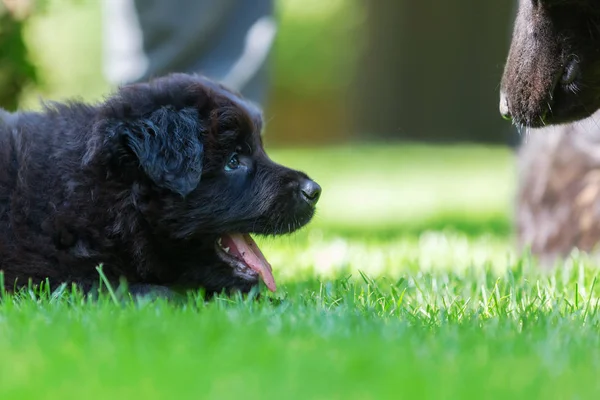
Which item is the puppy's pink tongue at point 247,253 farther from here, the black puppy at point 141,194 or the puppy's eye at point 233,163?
the puppy's eye at point 233,163

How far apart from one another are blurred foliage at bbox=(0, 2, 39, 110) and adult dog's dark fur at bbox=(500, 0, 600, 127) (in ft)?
11.8

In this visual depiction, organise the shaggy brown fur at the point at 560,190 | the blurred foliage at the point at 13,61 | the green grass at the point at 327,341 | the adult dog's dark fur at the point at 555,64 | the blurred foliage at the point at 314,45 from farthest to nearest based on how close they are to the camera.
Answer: the blurred foliage at the point at 314,45 → the blurred foliage at the point at 13,61 → the shaggy brown fur at the point at 560,190 → the adult dog's dark fur at the point at 555,64 → the green grass at the point at 327,341

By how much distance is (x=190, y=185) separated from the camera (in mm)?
3111

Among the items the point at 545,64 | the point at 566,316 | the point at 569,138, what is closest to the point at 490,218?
the point at 569,138

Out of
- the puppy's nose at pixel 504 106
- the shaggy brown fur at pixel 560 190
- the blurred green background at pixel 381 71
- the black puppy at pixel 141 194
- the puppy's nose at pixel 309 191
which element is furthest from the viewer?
the blurred green background at pixel 381 71

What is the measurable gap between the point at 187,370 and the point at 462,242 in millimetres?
3863

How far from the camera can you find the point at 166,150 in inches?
122

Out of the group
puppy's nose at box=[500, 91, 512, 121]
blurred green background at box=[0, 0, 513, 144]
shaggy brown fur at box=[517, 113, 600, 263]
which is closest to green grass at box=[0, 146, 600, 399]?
puppy's nose at box=[500, 91, 512, 121]

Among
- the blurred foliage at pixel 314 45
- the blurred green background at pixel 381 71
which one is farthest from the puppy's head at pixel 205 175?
the blurred foliage at pixel 314 45

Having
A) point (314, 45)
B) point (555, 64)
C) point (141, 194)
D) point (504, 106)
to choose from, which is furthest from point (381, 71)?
point (141, 194)

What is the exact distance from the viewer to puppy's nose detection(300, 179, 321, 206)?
3.40m

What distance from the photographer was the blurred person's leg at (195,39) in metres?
5.77

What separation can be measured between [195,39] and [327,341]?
3911 mm

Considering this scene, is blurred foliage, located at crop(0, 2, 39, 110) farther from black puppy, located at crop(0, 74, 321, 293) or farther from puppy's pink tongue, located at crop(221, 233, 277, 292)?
puppy's pink tongue, located at crop(221, 233, 277, 292)
